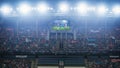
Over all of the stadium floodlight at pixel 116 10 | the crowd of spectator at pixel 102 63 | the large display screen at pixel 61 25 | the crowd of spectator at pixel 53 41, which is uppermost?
the stadium floodlight at pixel 116 10

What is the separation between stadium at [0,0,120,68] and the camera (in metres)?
31.2

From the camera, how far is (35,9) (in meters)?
32.5

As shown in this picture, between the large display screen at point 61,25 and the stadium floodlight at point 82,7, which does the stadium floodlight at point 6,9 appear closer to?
the large display screen at point 61,25

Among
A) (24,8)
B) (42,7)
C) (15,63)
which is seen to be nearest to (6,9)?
(24,8)

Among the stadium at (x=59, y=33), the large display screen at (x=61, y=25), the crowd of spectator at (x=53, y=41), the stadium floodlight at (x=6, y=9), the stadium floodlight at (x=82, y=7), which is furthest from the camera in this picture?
the large display screen at (x=61, y=25)

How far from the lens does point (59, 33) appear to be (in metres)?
33.5

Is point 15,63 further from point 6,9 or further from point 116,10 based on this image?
point 116,10

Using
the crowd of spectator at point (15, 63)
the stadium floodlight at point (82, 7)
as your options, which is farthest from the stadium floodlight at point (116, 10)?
the crowd of spectator at point (15, 63)

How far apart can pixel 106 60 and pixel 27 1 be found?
12.0 m

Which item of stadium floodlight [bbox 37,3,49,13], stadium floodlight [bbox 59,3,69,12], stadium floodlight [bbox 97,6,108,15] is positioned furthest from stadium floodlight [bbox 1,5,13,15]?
stadium floodlight [bbox 97,6,108,15]

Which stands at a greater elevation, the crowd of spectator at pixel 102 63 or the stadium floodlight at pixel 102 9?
the stadium floodlight at pixel 102 9

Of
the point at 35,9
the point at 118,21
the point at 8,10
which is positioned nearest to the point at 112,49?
the point at 118,21

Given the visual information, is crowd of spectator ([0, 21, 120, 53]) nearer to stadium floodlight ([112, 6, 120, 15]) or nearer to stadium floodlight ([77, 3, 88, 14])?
stadium floodlight ([112, 6, 120, 15])

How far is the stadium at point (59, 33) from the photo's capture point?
102 feet
